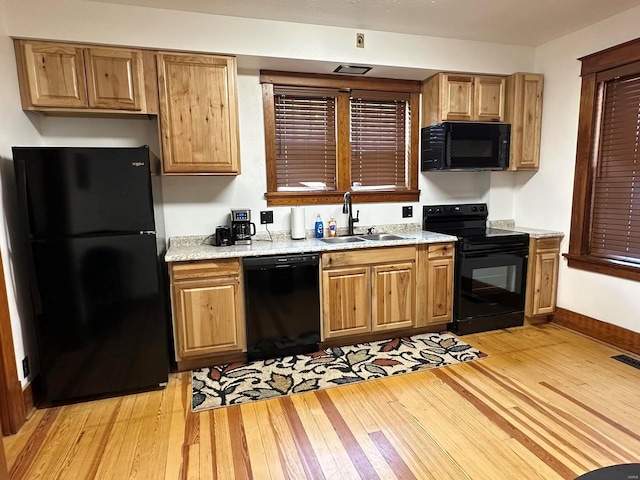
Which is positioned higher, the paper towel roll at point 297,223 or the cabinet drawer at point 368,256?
the paper towel roll at point 297,223

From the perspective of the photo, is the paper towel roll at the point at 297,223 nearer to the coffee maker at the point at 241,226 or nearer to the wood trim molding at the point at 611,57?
the coffee maker at the point at 241,226

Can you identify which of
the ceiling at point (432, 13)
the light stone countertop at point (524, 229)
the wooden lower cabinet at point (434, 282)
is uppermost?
the ceiling at point (432, 13)

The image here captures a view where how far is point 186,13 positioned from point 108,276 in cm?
194

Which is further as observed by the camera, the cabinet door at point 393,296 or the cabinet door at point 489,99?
the cabinet door at point 489,99

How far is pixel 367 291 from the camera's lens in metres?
3.14

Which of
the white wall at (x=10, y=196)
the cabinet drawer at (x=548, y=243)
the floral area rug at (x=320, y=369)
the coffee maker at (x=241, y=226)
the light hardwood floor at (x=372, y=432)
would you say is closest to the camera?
the light hardwood floor at (x=372, y=432)

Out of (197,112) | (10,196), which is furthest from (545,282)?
(10,196)

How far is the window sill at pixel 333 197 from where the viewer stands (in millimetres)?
3357

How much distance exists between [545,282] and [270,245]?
2.65 m

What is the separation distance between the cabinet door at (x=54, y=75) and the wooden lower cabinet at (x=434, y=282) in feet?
9.36

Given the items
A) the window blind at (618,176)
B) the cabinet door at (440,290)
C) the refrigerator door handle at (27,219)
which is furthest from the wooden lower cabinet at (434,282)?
the refrigerator door handle at (27,219)

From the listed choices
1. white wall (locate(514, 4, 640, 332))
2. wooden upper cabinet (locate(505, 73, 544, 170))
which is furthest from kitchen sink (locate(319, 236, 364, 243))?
white wall (locate(514, 4, 640, 332))

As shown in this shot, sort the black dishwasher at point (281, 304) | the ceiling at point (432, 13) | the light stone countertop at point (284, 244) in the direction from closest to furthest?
the ceiling at point (432, 13)
the light stone countertop at point (284, 244)
the black dishwasher at point (281, 304)

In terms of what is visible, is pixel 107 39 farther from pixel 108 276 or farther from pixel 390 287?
pixel 390 287
